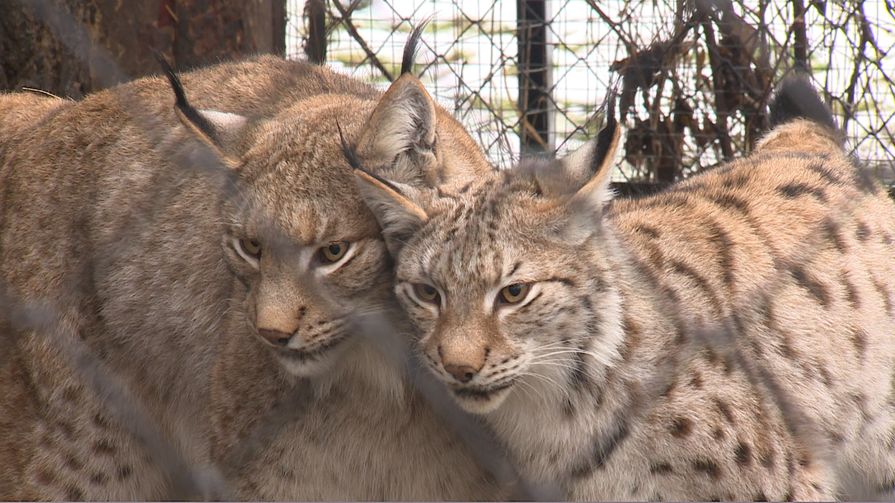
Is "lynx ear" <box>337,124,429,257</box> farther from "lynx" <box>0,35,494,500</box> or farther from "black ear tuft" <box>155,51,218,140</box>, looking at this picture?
"black ear tuft" <box>155,51,218,140</box>

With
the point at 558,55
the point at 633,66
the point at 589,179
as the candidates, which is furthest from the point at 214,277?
the point at 558,55

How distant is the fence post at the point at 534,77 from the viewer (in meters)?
5.02

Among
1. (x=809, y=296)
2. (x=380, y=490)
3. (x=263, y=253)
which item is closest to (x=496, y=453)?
(x=380, y=490)

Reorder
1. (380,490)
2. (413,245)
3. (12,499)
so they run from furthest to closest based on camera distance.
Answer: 1. (12,499)
2. (380,490)
3. (413,245)

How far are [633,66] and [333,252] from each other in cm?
253

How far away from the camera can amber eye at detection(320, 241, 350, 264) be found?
2.46 meters

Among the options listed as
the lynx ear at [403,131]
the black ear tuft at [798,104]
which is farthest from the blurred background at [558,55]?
the lynx ear at [403,131]

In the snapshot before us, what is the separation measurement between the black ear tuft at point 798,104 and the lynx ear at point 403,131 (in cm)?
166

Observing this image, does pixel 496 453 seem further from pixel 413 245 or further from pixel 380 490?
pixel 413 245

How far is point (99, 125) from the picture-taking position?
3414 mm

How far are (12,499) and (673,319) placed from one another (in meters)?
1.91

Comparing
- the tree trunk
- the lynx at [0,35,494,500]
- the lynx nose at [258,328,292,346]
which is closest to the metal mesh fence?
the tree trunk

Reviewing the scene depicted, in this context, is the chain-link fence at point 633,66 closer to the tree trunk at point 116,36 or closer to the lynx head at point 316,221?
the tree trunk at point 116,36

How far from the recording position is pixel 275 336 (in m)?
2.43
